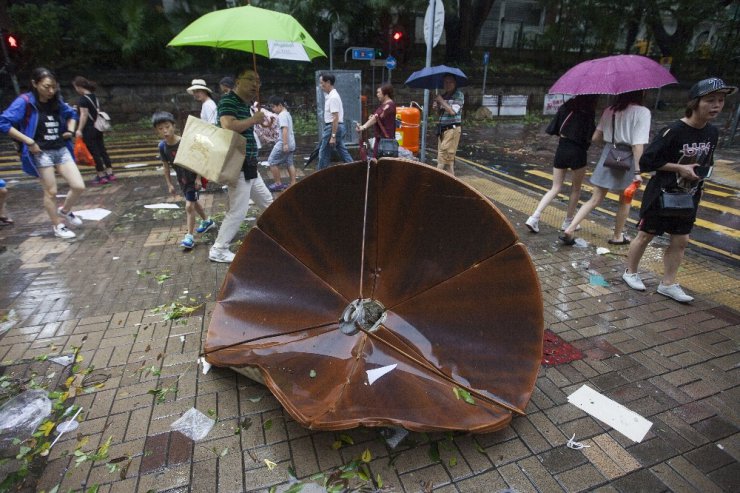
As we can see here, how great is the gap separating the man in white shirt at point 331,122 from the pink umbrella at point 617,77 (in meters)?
3.86

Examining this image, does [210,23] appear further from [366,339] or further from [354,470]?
[354,470]

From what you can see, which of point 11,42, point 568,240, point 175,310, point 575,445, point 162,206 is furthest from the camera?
point 11,42

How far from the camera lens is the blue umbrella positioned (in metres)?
6.49

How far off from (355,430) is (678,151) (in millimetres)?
3405

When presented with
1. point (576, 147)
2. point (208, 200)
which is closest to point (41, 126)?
point (208, 200)

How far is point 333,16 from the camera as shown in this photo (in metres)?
16.4

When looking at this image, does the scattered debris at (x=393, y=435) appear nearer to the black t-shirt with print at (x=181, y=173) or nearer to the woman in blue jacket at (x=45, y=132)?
the black t-shirt with print at (x=181, y=173)

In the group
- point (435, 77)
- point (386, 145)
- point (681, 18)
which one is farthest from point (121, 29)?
point (681, 18)

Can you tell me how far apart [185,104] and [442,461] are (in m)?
17.8

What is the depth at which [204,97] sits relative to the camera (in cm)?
604

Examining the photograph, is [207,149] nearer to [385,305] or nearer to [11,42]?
[385,305]

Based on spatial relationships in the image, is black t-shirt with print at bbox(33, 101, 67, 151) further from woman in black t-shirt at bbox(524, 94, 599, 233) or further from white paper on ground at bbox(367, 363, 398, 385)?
woman in black t-shirt at bbox(524, 94, 599, 233)

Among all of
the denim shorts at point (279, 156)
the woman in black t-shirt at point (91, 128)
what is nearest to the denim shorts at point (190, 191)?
the denim shorts at point (279, 156)

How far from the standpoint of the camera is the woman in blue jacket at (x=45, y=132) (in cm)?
479
